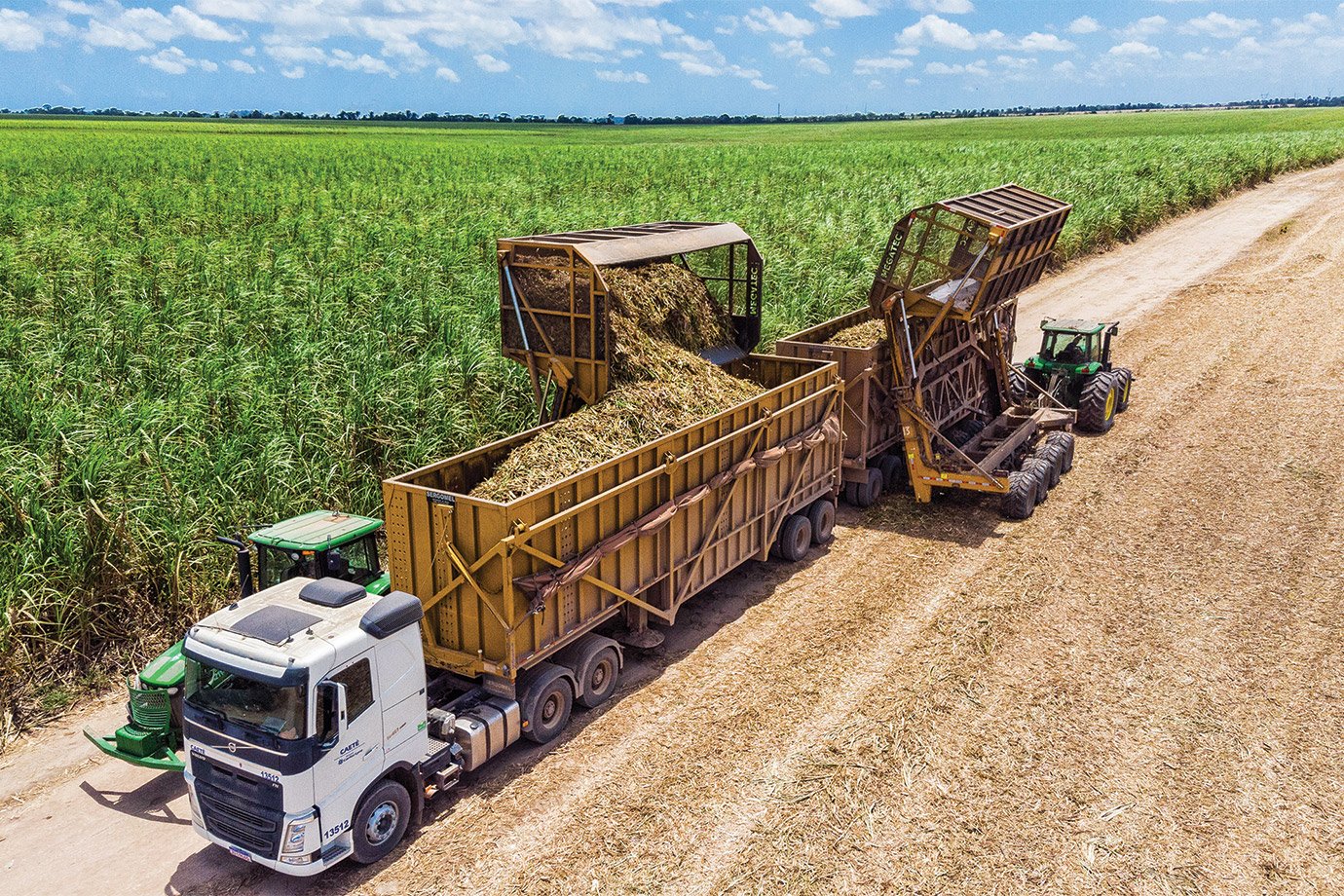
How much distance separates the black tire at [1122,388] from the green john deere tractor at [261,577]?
1467cm

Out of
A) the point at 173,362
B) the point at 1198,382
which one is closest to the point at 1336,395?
the point at 1198,382

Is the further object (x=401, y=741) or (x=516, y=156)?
(x=516, y=156)

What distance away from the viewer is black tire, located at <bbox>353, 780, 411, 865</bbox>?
761 cm

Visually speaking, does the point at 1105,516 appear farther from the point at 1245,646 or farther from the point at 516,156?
the point at 516,156

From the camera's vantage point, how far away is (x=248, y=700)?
7191 millimetres

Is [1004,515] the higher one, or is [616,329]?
[616,329]

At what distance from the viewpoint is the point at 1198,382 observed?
827 inches

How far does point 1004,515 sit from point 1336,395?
956cm

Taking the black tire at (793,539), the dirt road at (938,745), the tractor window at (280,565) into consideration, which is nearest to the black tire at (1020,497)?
the dirt road at (938,745)

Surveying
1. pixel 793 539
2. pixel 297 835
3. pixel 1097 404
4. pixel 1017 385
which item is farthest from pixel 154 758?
pixel 1097 404

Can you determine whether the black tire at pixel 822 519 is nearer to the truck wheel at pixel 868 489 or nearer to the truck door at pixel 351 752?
the truck wheel at pixel 868 489

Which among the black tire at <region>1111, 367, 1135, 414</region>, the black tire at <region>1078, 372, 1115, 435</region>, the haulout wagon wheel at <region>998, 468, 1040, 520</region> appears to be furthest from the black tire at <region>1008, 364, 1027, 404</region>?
the haulout wagon wheel at <region>998, 468, 1040, 520</region>

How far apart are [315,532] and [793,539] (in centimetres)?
640

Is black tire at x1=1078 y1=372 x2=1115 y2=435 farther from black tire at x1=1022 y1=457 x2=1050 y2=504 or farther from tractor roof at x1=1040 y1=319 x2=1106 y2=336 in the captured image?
black tire at x1=1022 y1=457 x2=1050 y2=504
